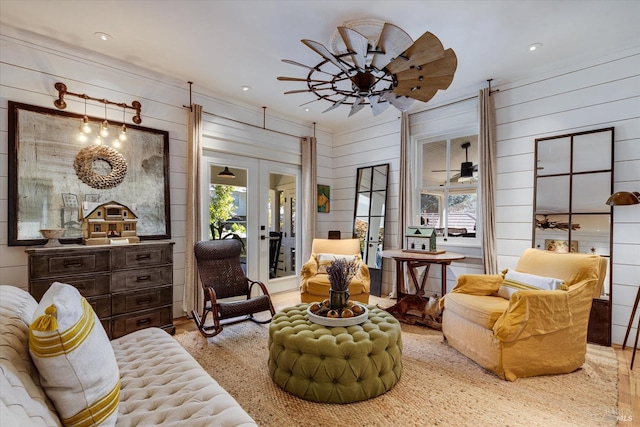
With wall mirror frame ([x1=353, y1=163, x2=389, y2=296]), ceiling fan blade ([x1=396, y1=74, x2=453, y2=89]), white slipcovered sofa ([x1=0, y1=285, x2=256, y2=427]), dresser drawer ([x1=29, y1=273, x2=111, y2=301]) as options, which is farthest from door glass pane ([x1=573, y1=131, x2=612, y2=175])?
dresser drawer ([x1=29, y1=273, x2=111, y2=301])

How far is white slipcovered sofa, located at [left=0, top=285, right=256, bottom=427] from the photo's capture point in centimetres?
87

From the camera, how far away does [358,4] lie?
8.23ft

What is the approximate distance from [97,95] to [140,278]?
6.46 feet

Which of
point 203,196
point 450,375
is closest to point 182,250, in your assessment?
point 203,196

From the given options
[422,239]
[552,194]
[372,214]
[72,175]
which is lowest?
[422,239]

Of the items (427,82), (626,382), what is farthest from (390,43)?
(626,382)

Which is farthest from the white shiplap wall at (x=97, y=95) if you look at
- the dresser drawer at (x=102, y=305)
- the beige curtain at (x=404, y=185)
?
the beige curtain at (x=404, y=185)

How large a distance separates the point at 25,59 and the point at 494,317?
15.3 feet

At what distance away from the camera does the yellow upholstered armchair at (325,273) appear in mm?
3740

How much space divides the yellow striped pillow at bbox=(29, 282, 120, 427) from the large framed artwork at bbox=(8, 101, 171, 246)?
2.40 metres

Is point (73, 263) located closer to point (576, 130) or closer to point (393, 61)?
point (393, 61)

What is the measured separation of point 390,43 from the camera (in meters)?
2.12

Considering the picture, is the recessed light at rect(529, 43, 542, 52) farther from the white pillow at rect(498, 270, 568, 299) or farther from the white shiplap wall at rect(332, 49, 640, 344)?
the white pillow at rect(498, 270, 568, 299)

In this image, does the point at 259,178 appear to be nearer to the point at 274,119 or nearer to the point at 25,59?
the point at 274,119
